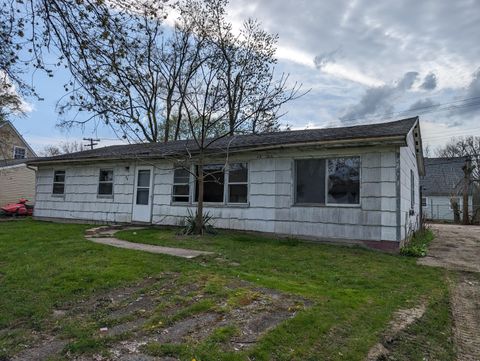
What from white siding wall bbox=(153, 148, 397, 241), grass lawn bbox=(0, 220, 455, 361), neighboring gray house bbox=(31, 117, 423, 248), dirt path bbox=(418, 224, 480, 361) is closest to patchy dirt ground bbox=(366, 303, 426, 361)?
grass lawn bbox=(0, 220, 455, 361)

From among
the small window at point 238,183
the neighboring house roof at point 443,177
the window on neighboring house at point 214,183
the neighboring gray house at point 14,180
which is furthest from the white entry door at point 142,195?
the neighboring house roof at point 443,177

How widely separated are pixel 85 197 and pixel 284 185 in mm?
9194

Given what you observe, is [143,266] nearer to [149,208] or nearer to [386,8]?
[149,208]

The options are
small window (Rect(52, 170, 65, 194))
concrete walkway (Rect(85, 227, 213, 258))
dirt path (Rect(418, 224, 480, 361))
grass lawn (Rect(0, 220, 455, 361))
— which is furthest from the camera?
small window (Rect(52, 170, 65, 194))

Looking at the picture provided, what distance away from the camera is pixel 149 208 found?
1359cm

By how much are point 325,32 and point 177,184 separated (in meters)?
6.84

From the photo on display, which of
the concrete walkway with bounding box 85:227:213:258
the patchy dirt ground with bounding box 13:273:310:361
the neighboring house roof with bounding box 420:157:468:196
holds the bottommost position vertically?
the patchy dirt ground with bounding box 13:273:310:361

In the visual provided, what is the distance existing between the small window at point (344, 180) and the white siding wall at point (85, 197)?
7.79 metres

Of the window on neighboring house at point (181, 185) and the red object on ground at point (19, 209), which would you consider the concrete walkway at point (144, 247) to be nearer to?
the window on neighboring house at point (181, 185)

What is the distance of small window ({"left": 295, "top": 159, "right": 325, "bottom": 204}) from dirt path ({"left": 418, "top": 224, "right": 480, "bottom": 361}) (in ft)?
9.94

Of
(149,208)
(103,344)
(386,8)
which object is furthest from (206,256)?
(386,8)

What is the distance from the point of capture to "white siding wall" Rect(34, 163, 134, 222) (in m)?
14.3

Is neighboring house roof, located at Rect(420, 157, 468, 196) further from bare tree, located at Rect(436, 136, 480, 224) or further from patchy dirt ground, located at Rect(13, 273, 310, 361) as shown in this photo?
patchy dirt ground, located at Rect(13, 273, 310, 361)

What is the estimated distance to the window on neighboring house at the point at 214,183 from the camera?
12.0 metres
